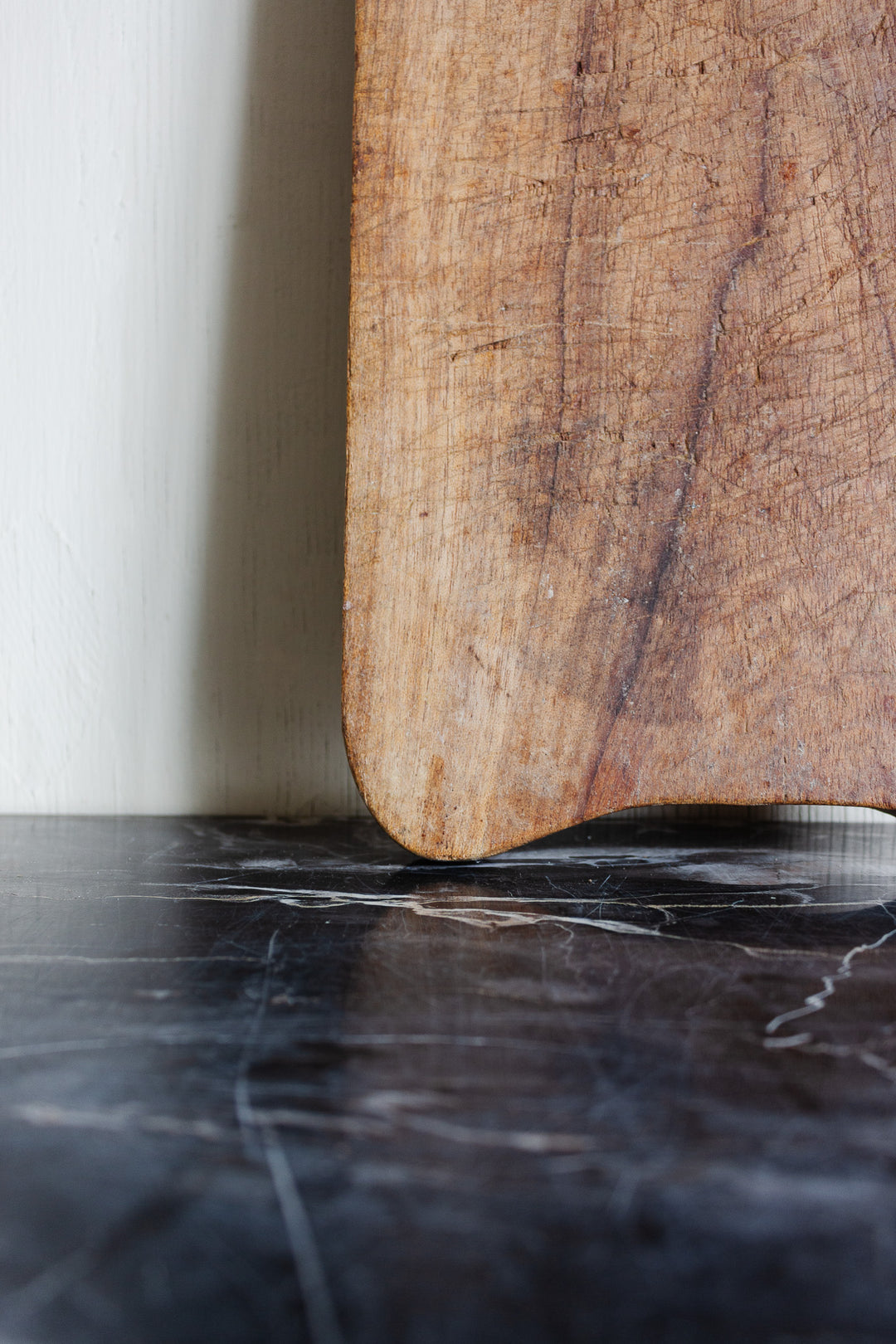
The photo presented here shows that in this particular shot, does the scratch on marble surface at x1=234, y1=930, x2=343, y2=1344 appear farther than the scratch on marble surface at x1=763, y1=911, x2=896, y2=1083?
No

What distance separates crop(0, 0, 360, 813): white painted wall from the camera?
793mm

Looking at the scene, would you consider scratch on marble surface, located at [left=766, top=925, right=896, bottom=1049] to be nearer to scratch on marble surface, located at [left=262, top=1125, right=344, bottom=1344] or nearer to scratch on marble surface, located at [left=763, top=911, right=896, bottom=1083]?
scratch on marble surface, located at [left=763, top=911, right=896, bottom=1083]

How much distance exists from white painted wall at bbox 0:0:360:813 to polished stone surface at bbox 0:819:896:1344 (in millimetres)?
315

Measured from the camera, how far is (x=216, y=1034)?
0.38 metres

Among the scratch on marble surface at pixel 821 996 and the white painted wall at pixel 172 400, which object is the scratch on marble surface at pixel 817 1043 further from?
the white painted wall at pixel 172 400

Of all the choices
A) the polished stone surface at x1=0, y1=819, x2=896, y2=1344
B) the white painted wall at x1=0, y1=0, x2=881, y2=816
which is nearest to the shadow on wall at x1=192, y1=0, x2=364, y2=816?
the white painted wall at x1=0, y1=0, x2=881, y2=816

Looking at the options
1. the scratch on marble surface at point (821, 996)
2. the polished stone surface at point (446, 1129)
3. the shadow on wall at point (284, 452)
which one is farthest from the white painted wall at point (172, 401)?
the scratch on marble surface at point (821, 996)

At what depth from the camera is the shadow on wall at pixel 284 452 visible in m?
0.79

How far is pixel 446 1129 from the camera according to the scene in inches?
12.1

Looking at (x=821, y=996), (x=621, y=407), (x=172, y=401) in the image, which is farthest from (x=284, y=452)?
(x=821, y=996)

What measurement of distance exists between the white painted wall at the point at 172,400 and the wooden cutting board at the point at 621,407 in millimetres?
190

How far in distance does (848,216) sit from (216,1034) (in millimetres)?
660

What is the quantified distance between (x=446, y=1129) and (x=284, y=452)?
637 millimetres

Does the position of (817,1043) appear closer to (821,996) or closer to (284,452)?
(821,996)
